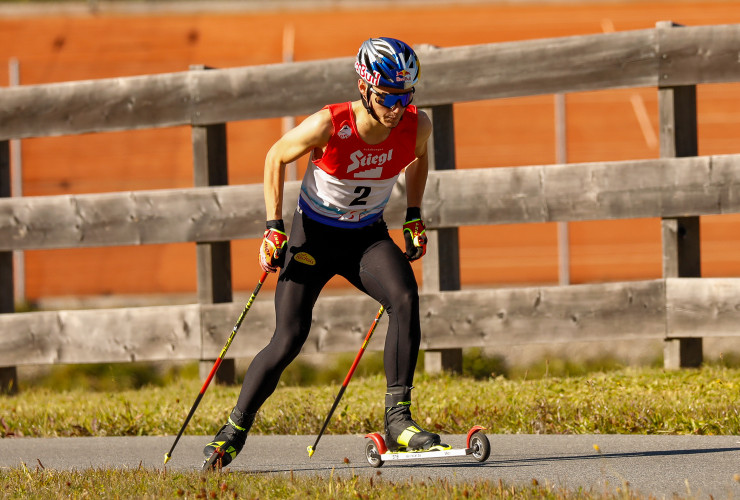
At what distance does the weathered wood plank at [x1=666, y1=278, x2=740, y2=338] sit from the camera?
8.40 metres

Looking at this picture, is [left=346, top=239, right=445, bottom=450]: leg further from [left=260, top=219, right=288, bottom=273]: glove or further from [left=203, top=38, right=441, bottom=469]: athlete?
[left=260, top=219, right=288, bottom=273]: glove

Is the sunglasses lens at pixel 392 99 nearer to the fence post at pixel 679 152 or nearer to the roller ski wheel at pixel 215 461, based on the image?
the roller ski wheel at pixel 215 461

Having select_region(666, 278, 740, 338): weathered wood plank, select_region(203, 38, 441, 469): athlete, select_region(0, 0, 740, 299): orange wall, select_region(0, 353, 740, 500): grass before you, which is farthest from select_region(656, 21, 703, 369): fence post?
select_region(0, 0, 740, 299): orange wall

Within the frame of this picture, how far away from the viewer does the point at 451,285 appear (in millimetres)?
9047

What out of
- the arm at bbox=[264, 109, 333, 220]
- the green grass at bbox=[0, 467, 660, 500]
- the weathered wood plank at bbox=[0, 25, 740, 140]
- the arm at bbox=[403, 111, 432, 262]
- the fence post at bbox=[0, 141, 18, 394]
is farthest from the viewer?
the fence post at bbox=[0, 141, 18, 394]

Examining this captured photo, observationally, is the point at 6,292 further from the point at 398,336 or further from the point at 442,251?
the point at 398,336

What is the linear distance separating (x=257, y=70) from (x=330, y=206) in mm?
3366

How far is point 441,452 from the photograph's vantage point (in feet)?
18.6

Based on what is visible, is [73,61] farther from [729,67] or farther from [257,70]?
[729,67]

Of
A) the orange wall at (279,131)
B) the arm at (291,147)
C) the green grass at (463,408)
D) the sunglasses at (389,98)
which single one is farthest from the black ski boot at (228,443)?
the orange wall at (279,131)

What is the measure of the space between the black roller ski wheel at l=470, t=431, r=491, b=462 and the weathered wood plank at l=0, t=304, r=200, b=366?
12.8 ft

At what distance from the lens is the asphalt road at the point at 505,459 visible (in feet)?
18.5

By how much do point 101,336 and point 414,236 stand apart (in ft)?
13.0

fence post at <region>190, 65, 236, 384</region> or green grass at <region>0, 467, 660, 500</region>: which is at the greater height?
fence post at <region>190, 65, 236, 384</region>
